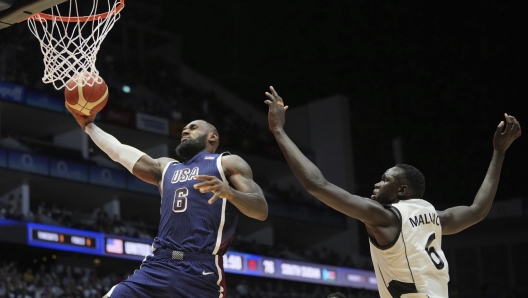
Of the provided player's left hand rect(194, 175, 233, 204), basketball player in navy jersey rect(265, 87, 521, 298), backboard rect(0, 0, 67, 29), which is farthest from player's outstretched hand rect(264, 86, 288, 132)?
backboard rect(0, 0, 67, 29)

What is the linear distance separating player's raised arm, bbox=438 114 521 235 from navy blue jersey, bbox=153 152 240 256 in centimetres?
143

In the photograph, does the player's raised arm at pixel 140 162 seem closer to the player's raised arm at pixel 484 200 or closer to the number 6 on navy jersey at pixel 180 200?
the number 6 on navy jersey at pixel 180 200

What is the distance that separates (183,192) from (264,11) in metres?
30.5

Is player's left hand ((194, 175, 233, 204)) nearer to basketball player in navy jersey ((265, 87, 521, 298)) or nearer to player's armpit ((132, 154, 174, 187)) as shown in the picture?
basketball player in navy jersey ((265, 87, 521, 298))

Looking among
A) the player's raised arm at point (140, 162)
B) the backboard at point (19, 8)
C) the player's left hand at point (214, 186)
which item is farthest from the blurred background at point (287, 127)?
the player's left hand at point (214, 186)

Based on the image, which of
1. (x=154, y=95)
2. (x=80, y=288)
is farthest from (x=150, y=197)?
(x=80, y=288)

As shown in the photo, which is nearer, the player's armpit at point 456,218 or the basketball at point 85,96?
the player's armpit at point 456,218

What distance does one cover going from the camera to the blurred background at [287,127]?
25203 mm

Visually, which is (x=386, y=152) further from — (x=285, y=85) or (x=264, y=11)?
(x=264, y=11)

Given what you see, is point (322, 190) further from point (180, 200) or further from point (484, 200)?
point (484, 200)

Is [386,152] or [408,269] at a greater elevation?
[386,152]

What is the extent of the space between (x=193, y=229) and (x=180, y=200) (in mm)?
224

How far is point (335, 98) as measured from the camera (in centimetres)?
3691

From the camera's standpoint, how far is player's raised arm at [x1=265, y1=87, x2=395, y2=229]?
456cm
